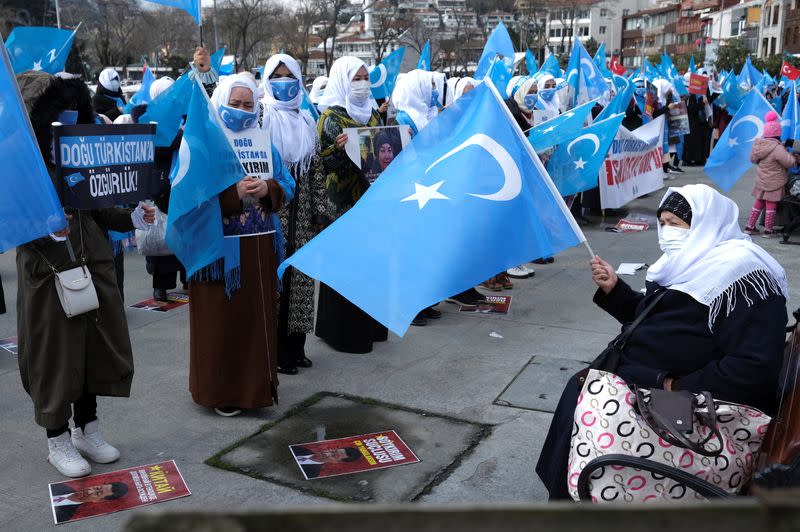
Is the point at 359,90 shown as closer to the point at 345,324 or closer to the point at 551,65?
the point at 345,324

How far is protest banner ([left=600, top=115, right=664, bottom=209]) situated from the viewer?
10.3 metres

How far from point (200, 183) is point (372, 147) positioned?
1844 mm

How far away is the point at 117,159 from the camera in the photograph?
3.64 meters

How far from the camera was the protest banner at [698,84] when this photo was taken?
17.1 metres

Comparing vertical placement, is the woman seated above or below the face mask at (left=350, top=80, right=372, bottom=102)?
below

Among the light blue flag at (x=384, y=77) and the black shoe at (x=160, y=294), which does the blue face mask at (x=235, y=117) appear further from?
the light blue flag at (x=384, y=77)

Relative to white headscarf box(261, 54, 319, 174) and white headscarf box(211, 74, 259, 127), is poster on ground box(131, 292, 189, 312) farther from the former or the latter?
white headscarf box(211, 74, 259, 127)

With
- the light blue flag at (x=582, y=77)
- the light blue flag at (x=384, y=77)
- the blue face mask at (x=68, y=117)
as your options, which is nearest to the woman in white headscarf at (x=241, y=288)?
the blue face mask at (x=68, y=117)

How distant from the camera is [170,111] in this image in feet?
13.7

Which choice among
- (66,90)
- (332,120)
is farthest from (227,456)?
(332,120)

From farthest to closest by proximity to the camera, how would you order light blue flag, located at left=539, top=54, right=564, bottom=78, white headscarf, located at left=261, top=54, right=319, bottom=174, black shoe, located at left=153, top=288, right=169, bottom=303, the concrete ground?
light blue flag, located at left=539, top=54, right=564, bottom=78 < black shoe, located at left=153, top=288, right=169, bottom=303 < white headscarf, located at left=261, top=54, right=319, bottom=174 < the concrete ground

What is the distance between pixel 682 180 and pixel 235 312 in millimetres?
12534

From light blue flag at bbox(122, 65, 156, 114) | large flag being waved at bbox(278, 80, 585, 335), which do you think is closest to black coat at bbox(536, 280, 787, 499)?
large flag being waved at bbox(278, 80, 585, 335)

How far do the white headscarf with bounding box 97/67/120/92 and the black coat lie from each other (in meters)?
7.56
